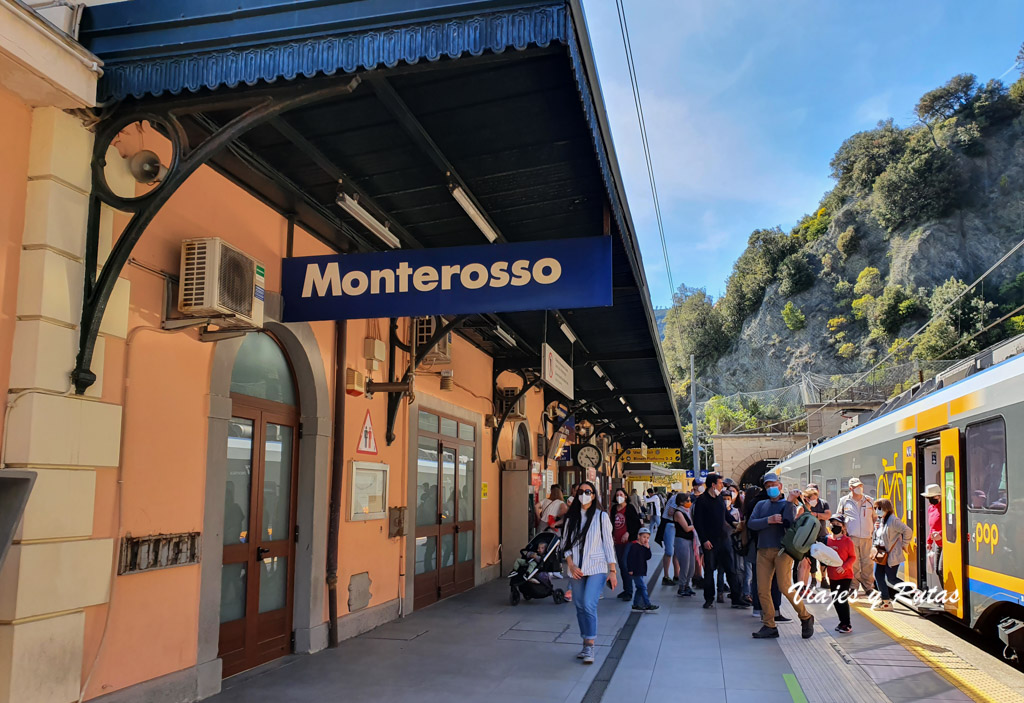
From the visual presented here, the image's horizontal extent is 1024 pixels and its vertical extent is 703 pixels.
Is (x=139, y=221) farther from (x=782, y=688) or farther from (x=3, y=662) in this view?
(x=782, y=688)

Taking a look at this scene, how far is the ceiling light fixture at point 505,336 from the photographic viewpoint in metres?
11.1

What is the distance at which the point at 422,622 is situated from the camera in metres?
8.92

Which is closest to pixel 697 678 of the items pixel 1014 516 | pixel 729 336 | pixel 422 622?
→ pixel 1014 516

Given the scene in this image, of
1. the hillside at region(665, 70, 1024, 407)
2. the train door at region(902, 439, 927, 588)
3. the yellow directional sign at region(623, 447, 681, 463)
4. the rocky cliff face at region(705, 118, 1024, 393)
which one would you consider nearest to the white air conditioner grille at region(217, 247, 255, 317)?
the train door at region(902, 439, 927, 588)

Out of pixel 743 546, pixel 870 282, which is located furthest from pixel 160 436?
pixel 870 282

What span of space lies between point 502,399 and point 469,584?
11.0 ft

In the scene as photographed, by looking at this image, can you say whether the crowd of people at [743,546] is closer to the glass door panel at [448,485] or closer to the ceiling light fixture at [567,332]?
the glass door panel at [448,485]

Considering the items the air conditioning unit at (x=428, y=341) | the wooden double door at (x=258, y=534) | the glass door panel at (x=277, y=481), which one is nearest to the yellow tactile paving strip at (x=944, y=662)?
the wooden double door at (x=258, y=534)

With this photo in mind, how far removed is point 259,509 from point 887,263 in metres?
71.5

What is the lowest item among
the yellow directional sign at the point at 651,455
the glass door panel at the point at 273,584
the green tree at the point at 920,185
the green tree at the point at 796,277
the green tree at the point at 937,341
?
the glass door panel at the point at 273,584

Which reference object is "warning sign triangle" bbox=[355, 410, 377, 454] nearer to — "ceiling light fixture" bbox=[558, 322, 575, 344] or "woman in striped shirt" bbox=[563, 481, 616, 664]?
"woman in striped shirt" bbox=[563, 481, 616, 664]

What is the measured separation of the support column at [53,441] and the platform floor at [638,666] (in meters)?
1.68

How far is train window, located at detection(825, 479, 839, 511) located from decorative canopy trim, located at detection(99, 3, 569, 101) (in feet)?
45.9

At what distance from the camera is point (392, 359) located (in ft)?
29.7
